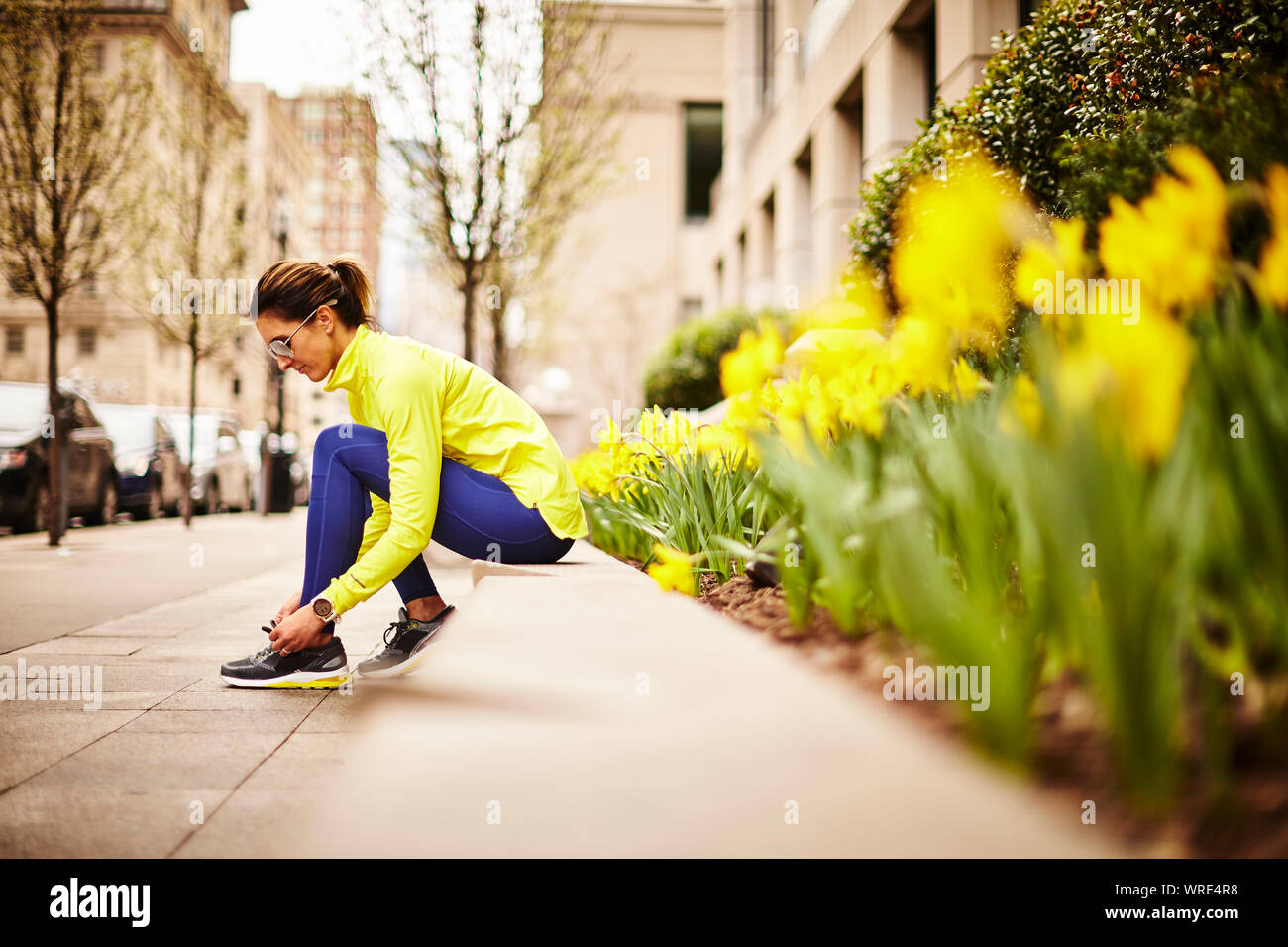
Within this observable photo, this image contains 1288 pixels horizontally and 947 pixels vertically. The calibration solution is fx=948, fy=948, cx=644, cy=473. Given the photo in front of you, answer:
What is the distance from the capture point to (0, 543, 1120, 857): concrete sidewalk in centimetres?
104

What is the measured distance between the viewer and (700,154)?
93.4ft

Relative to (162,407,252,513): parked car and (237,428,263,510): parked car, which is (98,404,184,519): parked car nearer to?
(162,407,252,513): parked car

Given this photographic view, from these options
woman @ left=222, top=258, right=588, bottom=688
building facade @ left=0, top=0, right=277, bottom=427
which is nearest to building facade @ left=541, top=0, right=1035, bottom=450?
woman @ left=222, top=258, right=588, bottom=688

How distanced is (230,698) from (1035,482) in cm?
264

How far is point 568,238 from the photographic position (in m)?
25.4

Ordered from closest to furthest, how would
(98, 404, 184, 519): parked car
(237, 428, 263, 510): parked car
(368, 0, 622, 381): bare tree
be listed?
1. (368, 0, 622, 381): bare tree
2. (98, 404, 184, 519): parked car
3. (237, 428, 263, 510): parked car

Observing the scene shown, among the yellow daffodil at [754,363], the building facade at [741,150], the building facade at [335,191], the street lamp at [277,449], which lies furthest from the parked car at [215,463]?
the yellow daffodil at [754,363]

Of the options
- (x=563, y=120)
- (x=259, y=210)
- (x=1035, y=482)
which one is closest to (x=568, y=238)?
(x=259, y=210)

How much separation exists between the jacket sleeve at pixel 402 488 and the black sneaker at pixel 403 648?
1.77 ft

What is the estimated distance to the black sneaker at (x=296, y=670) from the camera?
308cm

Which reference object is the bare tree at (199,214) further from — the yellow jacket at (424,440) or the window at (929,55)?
the yellow jacket at (424,440)

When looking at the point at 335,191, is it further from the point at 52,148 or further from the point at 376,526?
the point at 376,526

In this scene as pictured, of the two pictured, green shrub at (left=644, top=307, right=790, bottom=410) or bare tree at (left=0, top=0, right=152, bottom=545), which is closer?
bare tree at (left=0, top=0, right=152, bottom=545)
